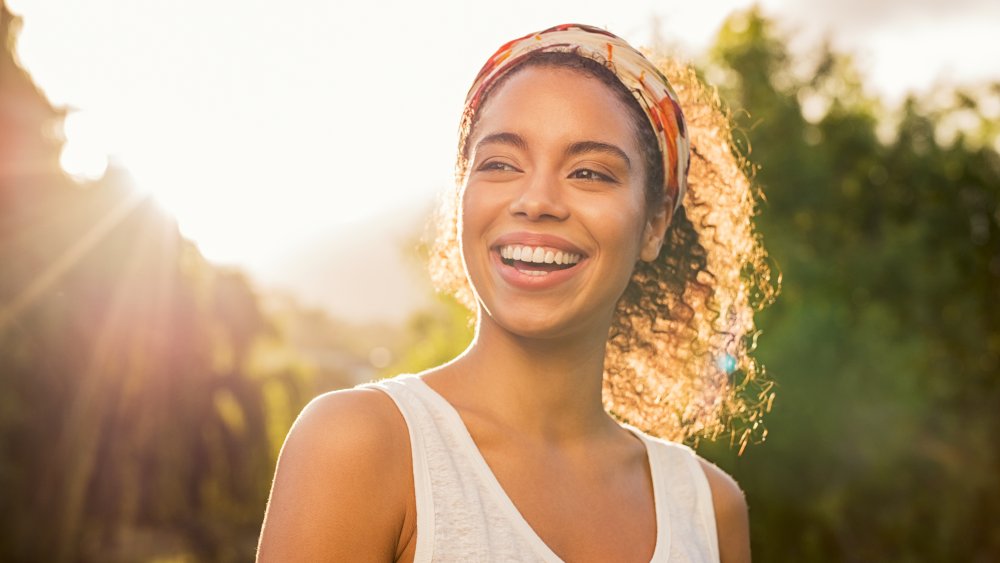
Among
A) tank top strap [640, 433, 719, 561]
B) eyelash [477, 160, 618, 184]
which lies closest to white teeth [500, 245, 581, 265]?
eyelash [477, 160, 618, 184]

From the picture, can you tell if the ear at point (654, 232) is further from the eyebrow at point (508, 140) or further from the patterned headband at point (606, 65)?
the eyebrow at point (508, 140)

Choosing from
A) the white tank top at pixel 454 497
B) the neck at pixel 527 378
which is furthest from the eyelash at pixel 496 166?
the white tank top at pixel 454 497

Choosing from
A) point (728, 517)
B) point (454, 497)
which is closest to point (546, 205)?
point (454, 497)

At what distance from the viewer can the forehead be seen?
237cm

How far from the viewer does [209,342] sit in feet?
54.0

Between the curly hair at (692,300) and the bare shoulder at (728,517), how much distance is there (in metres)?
0.29

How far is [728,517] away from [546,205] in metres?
0.96

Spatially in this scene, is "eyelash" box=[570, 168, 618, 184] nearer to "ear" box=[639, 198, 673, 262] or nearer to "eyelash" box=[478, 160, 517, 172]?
"eyelash" box=[478, 160, 517, 172]

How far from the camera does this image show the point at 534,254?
232 cm

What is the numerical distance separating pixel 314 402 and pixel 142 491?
13.5m

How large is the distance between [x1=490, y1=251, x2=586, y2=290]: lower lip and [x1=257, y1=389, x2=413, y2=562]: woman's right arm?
1.41ft

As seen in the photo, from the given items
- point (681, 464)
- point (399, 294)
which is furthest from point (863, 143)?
point (399, 294)

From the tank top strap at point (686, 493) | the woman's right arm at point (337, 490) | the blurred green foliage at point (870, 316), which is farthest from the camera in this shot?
the blurred green foliage at point (870, 316)

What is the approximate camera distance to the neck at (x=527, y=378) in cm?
244
